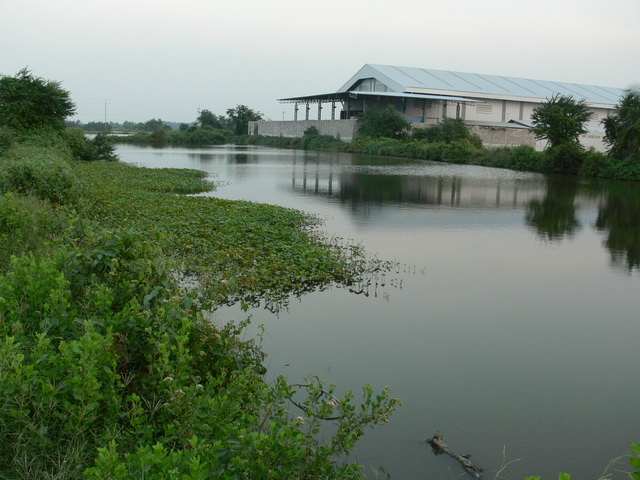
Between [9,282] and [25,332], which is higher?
[9,282]

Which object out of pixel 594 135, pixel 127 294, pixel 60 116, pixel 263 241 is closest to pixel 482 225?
pixel 263 241

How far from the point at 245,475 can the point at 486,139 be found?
51.1 meters

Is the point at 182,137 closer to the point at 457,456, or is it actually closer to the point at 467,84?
the point at 467,84

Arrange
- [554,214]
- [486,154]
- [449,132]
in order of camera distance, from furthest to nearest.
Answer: [449,132]
[486,154]
[554,214]

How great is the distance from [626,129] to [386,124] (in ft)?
82.2

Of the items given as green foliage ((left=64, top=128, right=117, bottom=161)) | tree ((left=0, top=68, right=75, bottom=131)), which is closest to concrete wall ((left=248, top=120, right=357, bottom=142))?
green foliage ((left=64, top=128, right=117, bottom=161))

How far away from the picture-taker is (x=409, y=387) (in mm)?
4895

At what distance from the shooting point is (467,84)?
57125mm

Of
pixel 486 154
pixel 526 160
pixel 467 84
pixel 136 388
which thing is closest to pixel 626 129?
pixel 526 160

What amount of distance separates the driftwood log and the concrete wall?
51495mm

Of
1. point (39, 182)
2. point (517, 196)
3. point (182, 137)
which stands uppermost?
point (182, 137)

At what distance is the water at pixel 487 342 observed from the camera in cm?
414

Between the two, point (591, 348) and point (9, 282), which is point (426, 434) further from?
point (9, 282)

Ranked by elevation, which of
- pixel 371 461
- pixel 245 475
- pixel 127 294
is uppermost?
pixel 127 294
